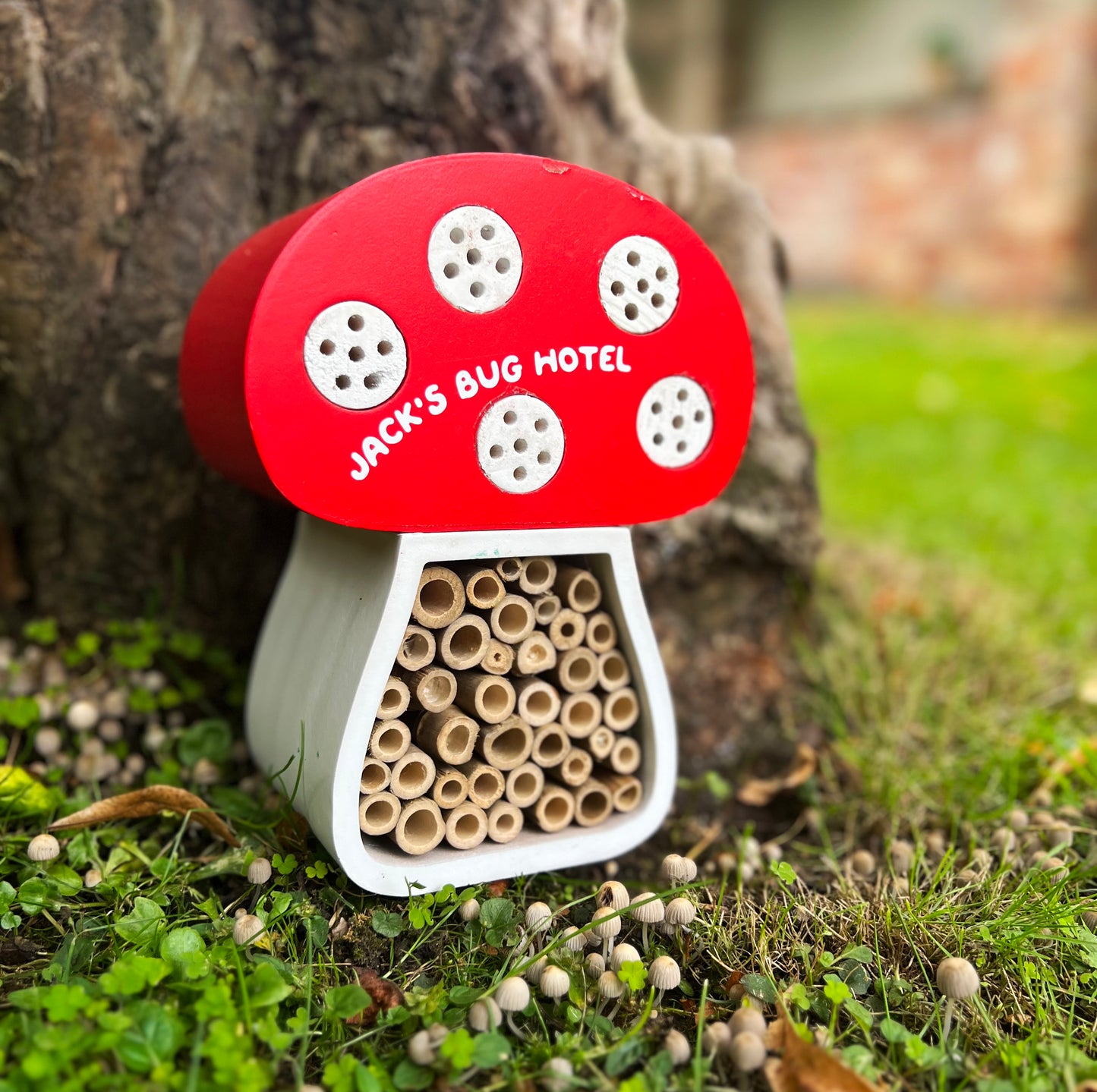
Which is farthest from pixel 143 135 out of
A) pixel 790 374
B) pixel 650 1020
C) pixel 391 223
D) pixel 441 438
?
pixel 650 1020

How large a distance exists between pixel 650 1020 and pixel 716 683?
0.98 metres

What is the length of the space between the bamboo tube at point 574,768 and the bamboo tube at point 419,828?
0.23 meters

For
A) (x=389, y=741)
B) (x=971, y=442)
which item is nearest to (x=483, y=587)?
(x=389, y=741)

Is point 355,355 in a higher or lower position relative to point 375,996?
higher

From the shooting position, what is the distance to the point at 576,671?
5.48 ft

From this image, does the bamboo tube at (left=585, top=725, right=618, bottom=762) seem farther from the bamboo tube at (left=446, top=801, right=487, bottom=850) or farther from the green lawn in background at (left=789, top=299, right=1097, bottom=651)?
the green lawn in background at (left=789, top=299, right=1097, bottom=651)

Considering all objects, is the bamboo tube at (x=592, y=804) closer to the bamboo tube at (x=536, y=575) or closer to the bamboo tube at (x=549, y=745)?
the bamboo tube at (x=549, y=745)

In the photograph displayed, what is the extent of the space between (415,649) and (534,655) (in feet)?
0.67

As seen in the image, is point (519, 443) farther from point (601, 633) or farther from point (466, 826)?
point (466, 826)

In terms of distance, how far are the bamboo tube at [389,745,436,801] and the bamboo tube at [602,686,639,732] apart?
33 centimetres

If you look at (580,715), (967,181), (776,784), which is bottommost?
(776,784)

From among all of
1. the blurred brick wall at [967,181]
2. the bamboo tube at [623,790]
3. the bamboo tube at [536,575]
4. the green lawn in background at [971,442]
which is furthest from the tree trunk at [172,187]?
the blurred brick wall at [967,181]

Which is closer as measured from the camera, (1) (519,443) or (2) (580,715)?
(1) (519,443)

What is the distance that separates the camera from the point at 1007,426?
531 centimetres
